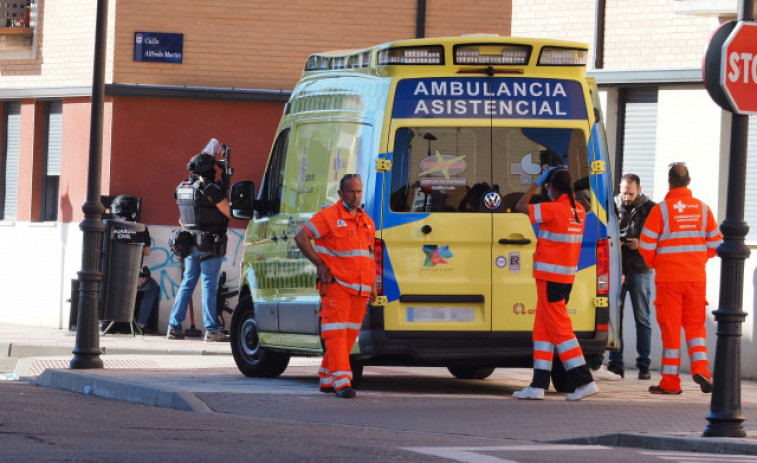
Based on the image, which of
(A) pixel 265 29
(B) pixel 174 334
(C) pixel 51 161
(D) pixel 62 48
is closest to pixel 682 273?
(B) pixel 174 334

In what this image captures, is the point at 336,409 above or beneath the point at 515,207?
beneath

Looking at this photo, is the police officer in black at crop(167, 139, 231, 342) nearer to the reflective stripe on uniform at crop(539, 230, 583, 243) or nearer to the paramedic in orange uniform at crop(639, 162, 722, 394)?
the paramedic in orange uniform at crop(639, 162, 722, 394)

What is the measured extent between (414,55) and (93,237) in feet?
13.2

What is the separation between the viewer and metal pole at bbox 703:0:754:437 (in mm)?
10281

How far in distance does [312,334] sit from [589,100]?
288 cm

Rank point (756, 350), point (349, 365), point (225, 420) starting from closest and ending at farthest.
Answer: point (225, 420)
point (349, 365)
point (756, 350)

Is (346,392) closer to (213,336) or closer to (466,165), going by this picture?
(466,165)

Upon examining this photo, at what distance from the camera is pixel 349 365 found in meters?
12.5

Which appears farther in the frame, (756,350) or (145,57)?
(145,57)

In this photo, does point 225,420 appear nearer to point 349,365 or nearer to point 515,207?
point 349,365

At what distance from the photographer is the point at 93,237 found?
1497 cm

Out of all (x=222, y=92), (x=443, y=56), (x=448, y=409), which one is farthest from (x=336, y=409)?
(x=222, y=92)

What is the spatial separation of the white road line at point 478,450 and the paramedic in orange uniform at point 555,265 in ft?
7.14

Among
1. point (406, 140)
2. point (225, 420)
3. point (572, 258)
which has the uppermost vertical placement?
point (406, 140)
